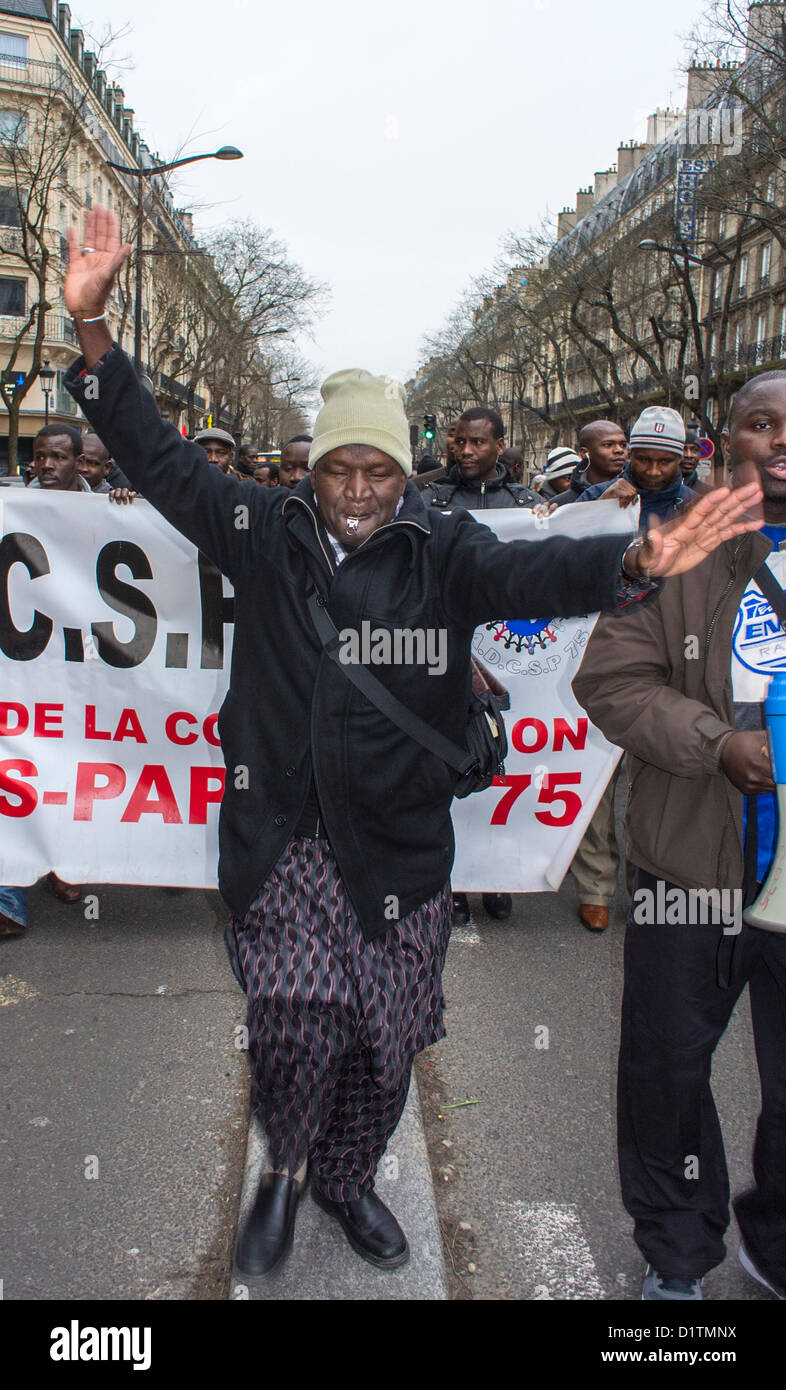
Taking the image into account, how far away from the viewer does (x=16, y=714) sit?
466 cm

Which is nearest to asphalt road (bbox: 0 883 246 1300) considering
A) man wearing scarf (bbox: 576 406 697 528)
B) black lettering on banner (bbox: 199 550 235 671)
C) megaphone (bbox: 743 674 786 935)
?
black lettering on banner (bbox: 199 550 235 671)

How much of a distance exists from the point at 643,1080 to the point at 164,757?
271 cm

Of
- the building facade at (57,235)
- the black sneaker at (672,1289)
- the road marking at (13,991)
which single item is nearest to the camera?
the black sneaker at (672,1289)

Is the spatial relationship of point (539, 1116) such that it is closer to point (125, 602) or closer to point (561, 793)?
point (561, 793)

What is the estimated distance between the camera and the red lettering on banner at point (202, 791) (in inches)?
182

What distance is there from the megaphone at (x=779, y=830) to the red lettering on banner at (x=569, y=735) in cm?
279

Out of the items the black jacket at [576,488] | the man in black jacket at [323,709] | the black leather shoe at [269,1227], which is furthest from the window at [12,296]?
the black leather shoe at [269,1227]

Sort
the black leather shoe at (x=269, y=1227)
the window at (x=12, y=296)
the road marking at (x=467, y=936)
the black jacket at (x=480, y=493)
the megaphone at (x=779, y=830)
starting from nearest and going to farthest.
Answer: the megaphone at (x=779, y=830)
the black leather shoe at (x=269, y=1227)
the road marking at (x=467, y=936)
the black jacket at (x=480, y=493)
the window at (x=12, y=296)

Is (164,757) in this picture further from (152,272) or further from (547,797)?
(152,272)

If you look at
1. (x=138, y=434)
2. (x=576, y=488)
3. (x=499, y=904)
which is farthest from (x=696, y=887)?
(x=576, y=488)

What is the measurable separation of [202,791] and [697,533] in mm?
2947

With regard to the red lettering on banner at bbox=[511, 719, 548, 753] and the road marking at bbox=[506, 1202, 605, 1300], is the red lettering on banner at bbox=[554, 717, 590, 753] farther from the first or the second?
the road marking at bbox=[506, 1202, 605, 1300]

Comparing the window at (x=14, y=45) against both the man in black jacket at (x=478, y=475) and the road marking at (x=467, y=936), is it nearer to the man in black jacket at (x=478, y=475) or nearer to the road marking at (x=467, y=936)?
the man in black jacket at (x=478, y=475)
